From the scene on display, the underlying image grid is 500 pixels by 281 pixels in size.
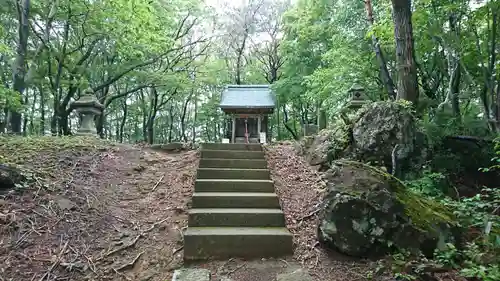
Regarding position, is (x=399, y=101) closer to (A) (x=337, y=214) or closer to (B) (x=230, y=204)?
(A) (x=337, y=214)

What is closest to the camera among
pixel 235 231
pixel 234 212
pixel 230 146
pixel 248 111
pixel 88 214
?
pixel 235 231

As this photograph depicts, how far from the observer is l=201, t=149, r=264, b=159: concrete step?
5.14 m

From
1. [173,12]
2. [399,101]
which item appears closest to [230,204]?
[399,101]

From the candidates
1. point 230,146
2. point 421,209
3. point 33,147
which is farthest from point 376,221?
point 33,147

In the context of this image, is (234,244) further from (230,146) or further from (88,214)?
(230,146)

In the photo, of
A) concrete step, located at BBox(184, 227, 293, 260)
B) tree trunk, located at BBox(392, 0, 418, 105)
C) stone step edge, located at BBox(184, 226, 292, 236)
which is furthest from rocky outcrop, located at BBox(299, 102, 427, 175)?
concrete step, located at BBox(184, 227, 293, 260)

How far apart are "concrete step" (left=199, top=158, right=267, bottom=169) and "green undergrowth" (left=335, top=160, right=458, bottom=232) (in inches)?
68.8

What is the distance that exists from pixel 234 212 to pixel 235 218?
8 centimetres

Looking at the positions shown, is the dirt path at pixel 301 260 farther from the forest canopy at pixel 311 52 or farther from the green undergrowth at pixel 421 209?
the forest canopy at pixel 311 52

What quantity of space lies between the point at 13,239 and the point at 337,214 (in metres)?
3.09

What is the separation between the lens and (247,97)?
16203 millimetres

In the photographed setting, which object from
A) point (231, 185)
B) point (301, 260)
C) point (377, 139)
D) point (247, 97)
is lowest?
point (301, 260)

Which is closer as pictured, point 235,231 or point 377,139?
point 235,231

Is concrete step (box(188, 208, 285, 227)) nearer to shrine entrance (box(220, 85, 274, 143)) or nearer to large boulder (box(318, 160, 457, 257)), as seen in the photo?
large boulder (box(318, 160, 457, 257))
